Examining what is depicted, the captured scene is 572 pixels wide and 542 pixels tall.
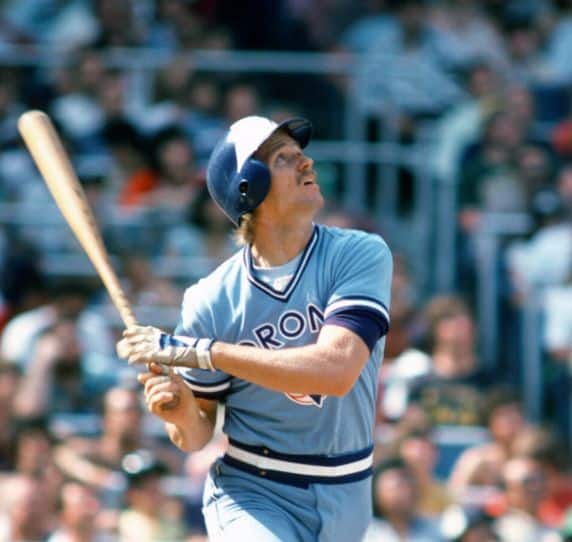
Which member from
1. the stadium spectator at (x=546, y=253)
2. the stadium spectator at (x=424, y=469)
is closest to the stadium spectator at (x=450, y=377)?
the stadium spectator at (x=424, y=469)

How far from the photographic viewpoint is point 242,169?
501 centimetres

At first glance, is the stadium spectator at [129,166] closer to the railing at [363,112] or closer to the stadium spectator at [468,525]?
the railing at [363,112]

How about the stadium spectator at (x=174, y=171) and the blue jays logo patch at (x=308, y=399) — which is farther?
the stadium spectator at (x=174, y=171)

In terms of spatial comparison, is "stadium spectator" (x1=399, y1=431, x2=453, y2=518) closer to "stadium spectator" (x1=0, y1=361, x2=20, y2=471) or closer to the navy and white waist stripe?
"stadium spectator" (x1=0, y1=361, x2=20, y2=471)

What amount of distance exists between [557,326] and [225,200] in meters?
5.04

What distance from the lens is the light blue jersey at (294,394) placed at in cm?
504

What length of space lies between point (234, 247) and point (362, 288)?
5202mm

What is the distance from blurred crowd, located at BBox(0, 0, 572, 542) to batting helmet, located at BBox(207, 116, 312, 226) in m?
2.82

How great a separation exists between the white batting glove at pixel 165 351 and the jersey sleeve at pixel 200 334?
25 cm

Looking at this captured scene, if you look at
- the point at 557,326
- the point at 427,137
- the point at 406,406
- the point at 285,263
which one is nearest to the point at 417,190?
the point at 427,137

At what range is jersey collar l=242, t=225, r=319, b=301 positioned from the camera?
A: 5.05 metres

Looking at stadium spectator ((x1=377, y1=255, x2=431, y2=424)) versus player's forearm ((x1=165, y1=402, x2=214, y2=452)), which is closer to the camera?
player's forearm ((x1=165, y1=402, x2=214, y2=452))

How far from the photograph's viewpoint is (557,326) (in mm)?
9781

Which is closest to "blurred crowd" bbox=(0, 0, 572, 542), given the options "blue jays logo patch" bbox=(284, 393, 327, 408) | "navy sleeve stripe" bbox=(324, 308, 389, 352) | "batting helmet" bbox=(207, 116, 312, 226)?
"blue jays logo patch" bbox=(284, 393, 327, 408)
